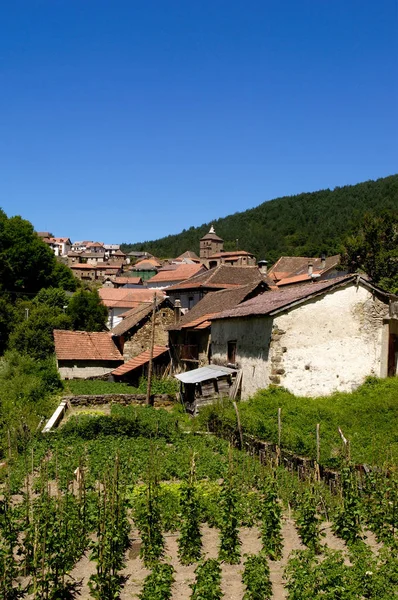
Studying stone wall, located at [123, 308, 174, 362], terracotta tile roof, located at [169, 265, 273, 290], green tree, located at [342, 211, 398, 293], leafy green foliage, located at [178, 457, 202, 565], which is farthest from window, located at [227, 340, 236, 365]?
terracotta tile roof, located at [169, 265, 273, 290]

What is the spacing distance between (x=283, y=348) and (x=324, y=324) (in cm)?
194

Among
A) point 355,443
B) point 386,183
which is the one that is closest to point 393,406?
point 355,443

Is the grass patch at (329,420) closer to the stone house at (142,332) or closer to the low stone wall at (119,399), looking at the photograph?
the low stone wall at (119,399)

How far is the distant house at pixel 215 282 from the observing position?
45281 millimetres

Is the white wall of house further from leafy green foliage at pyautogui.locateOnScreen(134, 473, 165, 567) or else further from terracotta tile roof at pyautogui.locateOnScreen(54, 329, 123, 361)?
terracotta tile roof at pyautogui.locateOnScreen(54, 329, 123, 361)

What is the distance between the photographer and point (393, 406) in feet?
54.9

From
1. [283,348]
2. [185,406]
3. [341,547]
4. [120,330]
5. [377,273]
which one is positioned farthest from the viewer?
[120,330]

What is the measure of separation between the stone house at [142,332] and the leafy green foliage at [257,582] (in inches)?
1030

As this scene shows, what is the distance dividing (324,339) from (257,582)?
42.8ft

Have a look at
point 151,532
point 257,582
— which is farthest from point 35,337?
point 257,582

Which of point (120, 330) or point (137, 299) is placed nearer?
point (120, 330)

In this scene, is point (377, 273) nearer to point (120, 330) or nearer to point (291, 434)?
point (120, 330)

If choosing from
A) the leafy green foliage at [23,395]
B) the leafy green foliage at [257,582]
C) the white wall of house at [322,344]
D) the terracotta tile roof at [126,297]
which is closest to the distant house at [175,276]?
the terracotta tile roof at [126,297]

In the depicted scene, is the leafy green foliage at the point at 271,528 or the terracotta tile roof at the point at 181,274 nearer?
the leafy green foliage at the point at 271,528
